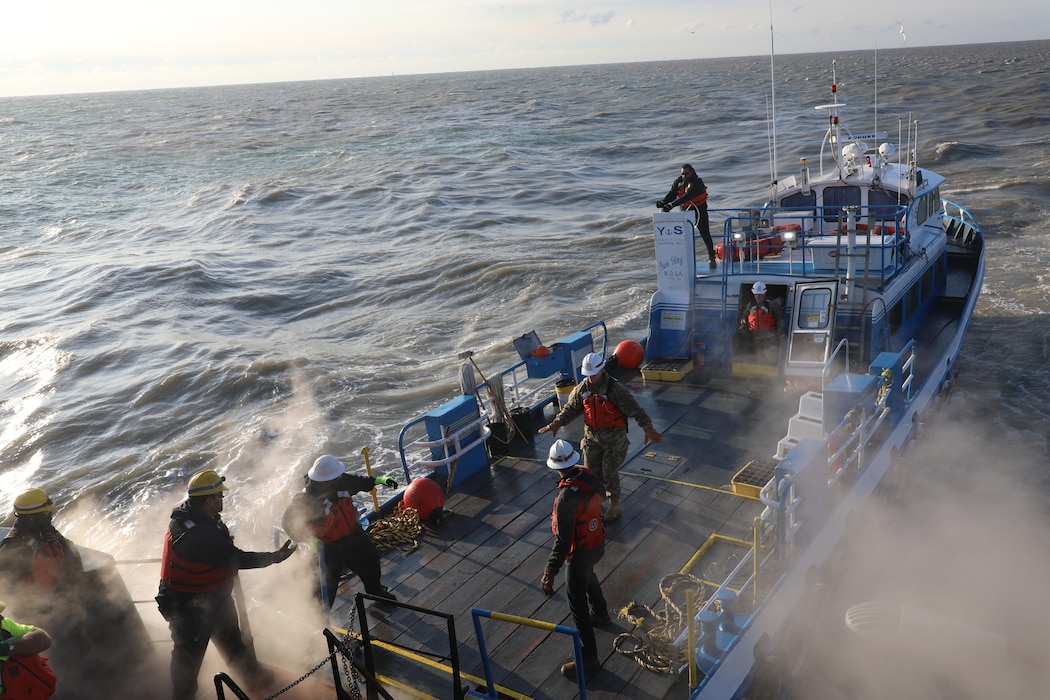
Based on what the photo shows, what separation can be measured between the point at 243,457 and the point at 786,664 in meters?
12.4

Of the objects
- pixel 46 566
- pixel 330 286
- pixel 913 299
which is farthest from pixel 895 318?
pixel 330 286

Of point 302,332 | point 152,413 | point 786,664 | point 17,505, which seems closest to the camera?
point 17,505

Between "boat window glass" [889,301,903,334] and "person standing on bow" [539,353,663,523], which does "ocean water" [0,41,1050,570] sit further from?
"person standing on bow" [539,353,663,523]

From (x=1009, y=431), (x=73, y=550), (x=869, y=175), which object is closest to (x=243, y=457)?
(x=73, y=550)

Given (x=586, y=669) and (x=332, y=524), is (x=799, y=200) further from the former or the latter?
(x=332, y=524)

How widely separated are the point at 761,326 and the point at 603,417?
4728mm

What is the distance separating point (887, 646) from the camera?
8.39 metres

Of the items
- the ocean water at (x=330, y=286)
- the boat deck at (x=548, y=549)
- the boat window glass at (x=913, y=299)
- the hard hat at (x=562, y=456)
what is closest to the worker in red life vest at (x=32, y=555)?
the boat deck at (x=548, y=549)

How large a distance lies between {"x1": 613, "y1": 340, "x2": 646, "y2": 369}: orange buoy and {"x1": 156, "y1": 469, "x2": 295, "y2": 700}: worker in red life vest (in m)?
6.89

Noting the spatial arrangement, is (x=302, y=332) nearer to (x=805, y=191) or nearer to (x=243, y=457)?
(x=243, y=457)

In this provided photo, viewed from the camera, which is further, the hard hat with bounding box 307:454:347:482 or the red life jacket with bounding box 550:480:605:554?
the hard hat with bounding box 307:454:347:482

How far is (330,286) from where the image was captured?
2828 cm

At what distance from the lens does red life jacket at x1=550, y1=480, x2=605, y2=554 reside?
6031 mm

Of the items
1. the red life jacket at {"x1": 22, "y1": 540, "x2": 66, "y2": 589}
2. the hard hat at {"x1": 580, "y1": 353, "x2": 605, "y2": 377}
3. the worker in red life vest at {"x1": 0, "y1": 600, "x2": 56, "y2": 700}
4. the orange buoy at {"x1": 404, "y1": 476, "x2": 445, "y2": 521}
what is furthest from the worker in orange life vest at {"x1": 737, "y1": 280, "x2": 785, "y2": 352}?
the worker in red life vest at {"x1": 0, "y1": 600, "x2": 56, "y2": 700}
